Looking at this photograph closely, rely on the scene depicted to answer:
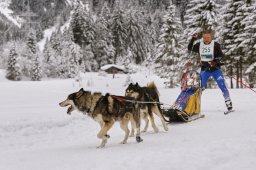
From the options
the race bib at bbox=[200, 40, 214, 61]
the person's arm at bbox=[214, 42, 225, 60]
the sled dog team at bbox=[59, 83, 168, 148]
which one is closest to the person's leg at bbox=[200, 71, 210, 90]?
the race bib at bbox=[200, 40, 214, 61]

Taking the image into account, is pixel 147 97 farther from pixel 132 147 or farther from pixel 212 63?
pixel 212 63

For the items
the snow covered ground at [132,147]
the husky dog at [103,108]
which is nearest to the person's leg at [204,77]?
the snow covered ground at [132,147]

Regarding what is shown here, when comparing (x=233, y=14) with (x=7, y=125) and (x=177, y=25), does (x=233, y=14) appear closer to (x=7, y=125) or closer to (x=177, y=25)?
(x=177, y=25)

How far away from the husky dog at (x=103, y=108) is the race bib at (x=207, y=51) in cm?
411

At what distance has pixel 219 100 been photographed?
49.7 feet

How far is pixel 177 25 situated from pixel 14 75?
132 feet

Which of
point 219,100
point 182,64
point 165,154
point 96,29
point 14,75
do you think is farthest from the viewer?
point 96,29

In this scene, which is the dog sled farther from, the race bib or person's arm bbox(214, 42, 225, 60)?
person's arm bbox(214, 42, 225, 60)

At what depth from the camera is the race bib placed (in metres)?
10.3

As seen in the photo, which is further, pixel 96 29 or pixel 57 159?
pixel 96 29

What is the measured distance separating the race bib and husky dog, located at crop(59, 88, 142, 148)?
13.5 ft

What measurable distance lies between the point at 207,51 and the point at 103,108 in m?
4.90

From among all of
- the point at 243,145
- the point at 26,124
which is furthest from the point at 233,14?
the point at 243,145

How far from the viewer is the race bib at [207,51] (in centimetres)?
1028
